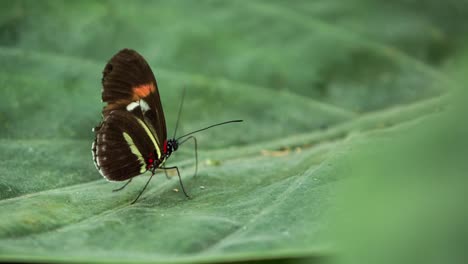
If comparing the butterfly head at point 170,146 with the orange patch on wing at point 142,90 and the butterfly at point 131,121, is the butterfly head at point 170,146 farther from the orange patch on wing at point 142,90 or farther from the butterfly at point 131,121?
the orange patch on wing at point 142,90

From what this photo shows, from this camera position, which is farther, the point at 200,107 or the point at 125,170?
the point at 200,107

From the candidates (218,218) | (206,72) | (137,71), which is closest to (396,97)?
(206,72)

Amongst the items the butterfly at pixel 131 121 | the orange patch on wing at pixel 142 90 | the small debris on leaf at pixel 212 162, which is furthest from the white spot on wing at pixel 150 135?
the small debris on leaf at pixel 212 162

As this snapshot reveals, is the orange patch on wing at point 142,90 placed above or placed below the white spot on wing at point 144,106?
above

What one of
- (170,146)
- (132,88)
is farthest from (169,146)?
(132,88)

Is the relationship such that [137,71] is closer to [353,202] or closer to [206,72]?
[206,72]

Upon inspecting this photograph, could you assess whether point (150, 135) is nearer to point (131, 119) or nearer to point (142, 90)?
point (131, 119)

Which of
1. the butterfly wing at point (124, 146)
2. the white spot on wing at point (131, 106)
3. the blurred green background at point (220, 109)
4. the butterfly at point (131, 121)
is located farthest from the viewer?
the white spot on wing at point (131, 106)
